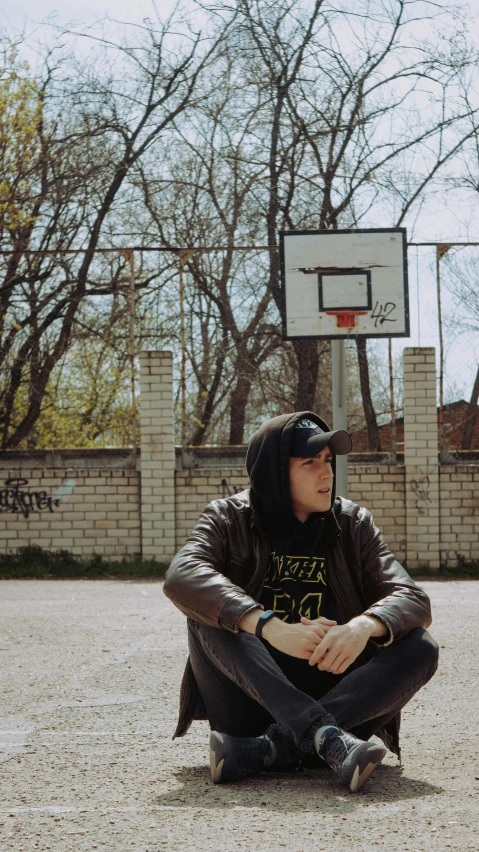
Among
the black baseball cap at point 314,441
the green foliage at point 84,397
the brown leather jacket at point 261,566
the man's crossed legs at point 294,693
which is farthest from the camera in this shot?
Answer: the green foliage at point 84,397

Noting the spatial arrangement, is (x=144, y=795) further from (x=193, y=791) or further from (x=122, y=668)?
(x=122, y=668)

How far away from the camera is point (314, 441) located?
3.50m

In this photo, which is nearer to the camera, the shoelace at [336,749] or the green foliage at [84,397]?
the shoelace at [336,749]

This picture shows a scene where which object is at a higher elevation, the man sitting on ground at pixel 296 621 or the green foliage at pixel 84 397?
the green foliage at pixel 84 397

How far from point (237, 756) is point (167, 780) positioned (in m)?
0.30

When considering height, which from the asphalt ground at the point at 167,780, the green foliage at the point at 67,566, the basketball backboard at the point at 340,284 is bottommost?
the green foliage at the point at 67,566

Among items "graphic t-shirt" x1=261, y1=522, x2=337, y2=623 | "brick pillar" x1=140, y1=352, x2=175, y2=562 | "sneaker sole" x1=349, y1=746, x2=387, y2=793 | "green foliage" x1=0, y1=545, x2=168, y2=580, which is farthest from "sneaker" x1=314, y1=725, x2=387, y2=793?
"brick pillar" x1=140, y1=352, x2=175, y2=562

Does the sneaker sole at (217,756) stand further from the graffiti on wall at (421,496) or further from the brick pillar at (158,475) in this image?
the graffiti on wall at (421,496)

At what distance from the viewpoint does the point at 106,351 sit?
14133 millimetres

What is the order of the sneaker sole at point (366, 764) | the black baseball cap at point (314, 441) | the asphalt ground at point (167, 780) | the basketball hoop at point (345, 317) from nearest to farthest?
the asphalt ground at point (167, 780) → the sneaker sole at point (366, 764) → the black baseball cap at point (314, 441) → the basketball hoop at point (345, 317)

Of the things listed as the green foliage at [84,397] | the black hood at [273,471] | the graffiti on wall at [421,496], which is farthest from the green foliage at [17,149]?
the black hood at [273,471]

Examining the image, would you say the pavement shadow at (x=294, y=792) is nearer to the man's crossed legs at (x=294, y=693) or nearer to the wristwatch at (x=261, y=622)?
the man's crossed legs at (x=294, y=693)

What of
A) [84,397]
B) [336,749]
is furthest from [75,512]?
[336,749]

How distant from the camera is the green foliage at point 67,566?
502 inches
